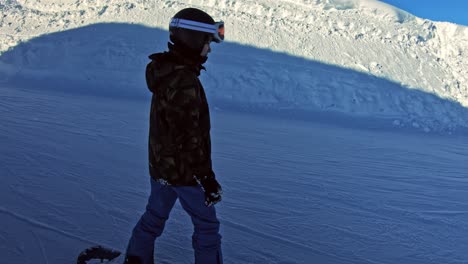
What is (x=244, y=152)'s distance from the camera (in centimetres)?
596

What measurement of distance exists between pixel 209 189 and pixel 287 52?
1501cm

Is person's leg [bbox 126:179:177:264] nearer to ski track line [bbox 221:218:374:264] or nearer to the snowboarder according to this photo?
the snowboarder

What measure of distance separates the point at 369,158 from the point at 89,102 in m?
5.88

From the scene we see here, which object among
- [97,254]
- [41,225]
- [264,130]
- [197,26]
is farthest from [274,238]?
[264,130]

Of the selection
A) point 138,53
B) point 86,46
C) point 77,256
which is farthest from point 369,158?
point 86,46

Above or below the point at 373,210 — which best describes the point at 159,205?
above

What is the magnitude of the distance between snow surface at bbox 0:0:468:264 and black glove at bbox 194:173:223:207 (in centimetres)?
81

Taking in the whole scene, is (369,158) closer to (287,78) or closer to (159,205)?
(159,205)

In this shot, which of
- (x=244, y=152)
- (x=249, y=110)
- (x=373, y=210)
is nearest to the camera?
(x=373, y=210)

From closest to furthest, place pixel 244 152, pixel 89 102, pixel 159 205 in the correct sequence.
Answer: pixel 159 205
pixel 244 152
pixel 89 102

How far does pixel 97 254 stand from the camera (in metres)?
2.31

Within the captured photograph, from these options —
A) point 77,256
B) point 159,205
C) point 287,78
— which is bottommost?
point 77,256

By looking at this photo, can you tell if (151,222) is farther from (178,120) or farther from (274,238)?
(274,238)

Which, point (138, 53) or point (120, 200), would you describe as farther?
point (138, 53)
